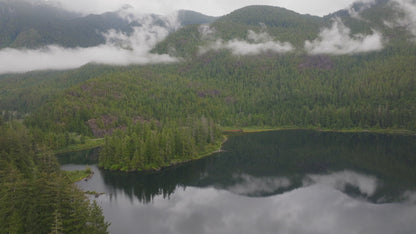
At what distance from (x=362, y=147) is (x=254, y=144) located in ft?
162

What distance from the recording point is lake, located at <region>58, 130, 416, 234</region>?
6097cm

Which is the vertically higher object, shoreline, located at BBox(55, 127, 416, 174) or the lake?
shoreline, located at BBox(55, 127, 416, 174)

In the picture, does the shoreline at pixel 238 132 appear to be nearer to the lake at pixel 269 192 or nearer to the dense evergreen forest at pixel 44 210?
the lake at pixel 269 192

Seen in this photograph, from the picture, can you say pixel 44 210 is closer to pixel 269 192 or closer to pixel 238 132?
pixel 269 192

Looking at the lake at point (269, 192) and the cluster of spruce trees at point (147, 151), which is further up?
the cluster of spruce trees at point (147, 151)

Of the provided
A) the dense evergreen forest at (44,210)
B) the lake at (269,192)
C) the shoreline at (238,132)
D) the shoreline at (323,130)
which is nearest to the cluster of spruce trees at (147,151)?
the shoreline at (238,132)

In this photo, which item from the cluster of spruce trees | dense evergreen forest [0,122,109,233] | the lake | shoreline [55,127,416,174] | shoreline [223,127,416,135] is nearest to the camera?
dense evergreen forest [0,122,109,233]

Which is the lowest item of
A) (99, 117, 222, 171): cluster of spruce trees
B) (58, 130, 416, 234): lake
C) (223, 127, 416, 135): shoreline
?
(58, 130, 416, 234): lake

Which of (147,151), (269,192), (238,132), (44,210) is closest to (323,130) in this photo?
(238,132)

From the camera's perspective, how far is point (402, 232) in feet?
185

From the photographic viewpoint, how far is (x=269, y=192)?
81.6 m

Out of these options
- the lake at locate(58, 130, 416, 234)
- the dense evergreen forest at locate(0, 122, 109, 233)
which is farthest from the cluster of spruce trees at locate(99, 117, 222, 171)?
the dense evergreen forest at locate(0, 122, 109, 233)

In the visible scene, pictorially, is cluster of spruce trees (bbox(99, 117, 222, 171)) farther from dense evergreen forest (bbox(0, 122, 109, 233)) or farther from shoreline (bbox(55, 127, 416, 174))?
dense evergreen forest (bbox(0, 122, 109, 233))

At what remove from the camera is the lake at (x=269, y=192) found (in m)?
61.0
